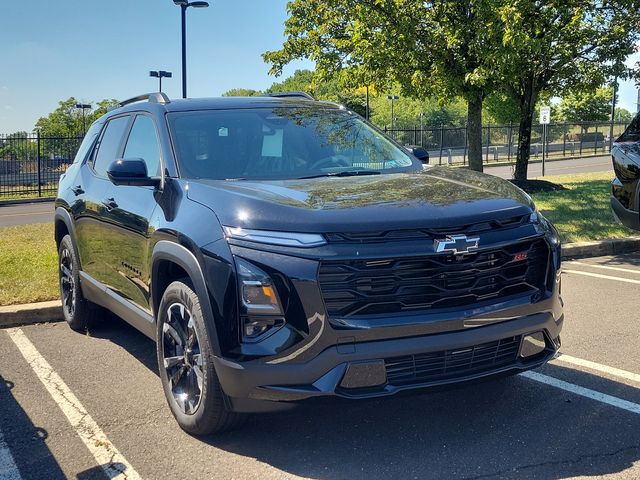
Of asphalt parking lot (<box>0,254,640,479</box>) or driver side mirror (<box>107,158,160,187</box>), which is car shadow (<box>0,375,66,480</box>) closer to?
asphalt parking lot (<box>0,254,640,479</box>)

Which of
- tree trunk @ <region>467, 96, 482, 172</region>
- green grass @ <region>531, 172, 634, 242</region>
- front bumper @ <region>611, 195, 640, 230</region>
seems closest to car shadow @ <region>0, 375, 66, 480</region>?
front bumper @ <region>611, 195, 640, 230</region>

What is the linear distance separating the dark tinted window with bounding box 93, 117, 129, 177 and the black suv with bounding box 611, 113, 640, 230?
5.73 meters

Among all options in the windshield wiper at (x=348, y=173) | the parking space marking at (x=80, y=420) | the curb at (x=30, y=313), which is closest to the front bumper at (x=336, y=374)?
the parking space marking at (x=80, y=420)

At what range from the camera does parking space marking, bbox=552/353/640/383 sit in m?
4.46

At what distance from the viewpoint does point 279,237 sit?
3.06m

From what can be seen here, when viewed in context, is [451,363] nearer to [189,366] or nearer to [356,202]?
[356,202]

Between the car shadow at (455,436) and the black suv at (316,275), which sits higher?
the black suv at (316,275)

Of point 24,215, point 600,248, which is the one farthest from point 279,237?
point 24,215

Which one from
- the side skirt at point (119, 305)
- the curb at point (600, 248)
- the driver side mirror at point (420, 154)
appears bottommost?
the curb at point (600, 248)

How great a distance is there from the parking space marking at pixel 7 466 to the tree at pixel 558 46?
1059 centimetres

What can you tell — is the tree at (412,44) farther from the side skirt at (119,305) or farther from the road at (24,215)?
the side skirt at (119,305)

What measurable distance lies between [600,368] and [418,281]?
2.26m

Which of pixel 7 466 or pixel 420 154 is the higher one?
pixel 420 154

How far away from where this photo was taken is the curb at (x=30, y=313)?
6.00 metres
